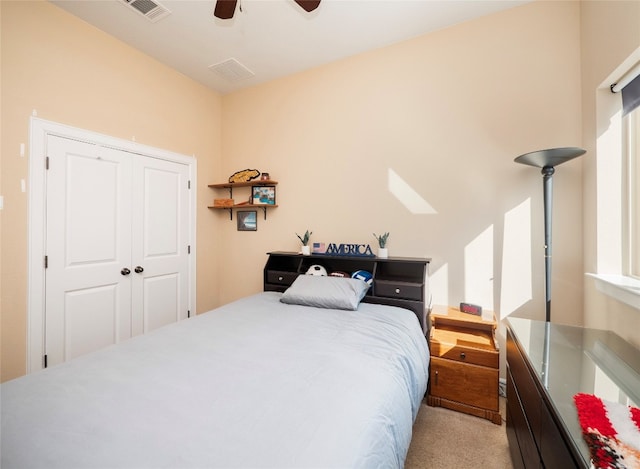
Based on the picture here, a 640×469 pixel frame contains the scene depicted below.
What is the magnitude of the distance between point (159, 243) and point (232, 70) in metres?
2.05

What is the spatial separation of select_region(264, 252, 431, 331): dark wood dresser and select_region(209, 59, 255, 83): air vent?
2.06 m

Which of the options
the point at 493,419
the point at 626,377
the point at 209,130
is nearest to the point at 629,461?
the point at 626,377

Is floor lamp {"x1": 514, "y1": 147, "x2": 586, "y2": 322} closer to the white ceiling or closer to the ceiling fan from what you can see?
the white ceiling

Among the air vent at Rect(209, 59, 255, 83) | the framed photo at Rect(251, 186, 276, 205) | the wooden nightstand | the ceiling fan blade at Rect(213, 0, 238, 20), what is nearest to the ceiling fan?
the ceiling fan blade at Rect(213, 0, 238, 20)

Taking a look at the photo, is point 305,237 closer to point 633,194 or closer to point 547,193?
point 547,193

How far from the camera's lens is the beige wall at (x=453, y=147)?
2.05 m

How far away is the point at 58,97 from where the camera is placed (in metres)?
2.20

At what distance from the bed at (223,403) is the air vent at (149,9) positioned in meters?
2.49

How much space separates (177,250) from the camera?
3.13m

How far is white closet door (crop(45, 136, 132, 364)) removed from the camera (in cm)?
219

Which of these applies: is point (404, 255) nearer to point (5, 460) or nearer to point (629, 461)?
point (629, 461)

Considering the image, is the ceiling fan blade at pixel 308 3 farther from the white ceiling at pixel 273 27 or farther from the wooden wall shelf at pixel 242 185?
the wooden wall shelf at pixel 242 185

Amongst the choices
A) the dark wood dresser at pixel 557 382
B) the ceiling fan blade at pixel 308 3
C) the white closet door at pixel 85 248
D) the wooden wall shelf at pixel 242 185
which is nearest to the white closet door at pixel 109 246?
the white closet door at pixel 85 248

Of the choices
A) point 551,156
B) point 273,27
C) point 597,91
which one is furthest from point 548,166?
point 273,27
